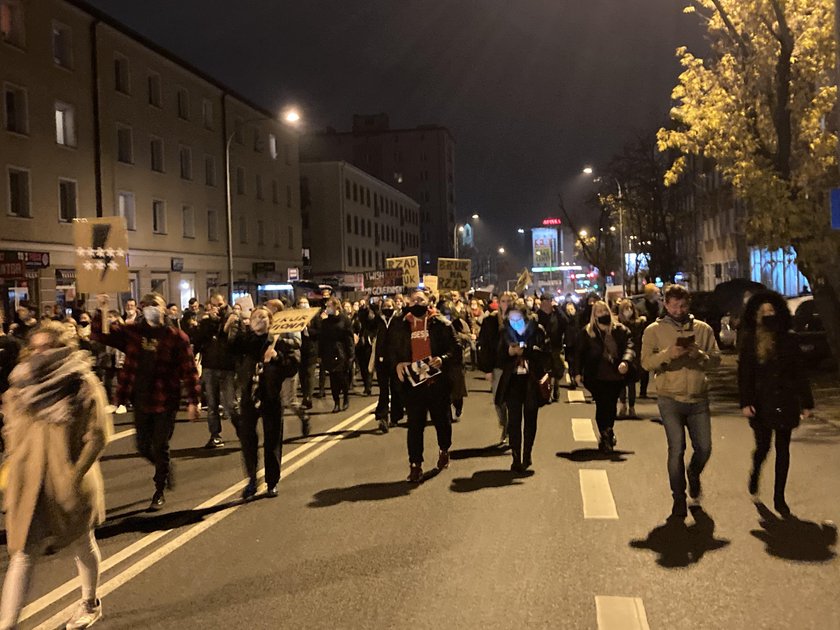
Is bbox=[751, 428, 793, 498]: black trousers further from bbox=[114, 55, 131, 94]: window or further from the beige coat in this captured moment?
bbox=[114, 55, 131, 94]: window

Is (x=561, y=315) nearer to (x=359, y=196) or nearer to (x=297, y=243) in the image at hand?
(x=297, y=243)

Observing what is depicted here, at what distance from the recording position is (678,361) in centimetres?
695

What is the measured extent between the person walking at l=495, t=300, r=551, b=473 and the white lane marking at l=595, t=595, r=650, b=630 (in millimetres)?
3742

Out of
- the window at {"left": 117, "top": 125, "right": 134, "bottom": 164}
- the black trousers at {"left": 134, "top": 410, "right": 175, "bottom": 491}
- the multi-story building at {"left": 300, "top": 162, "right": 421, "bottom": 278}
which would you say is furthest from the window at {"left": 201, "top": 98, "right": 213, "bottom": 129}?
the black trousers at {"left": 134, "top": 410, "right": 175, "bottom": 491}

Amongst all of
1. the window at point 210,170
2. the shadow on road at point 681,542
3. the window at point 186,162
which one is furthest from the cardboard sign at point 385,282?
the shadow on road at point 681,542

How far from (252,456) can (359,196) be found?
65.1 meters

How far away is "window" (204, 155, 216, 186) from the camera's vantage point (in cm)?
4175

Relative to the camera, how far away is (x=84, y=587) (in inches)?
190

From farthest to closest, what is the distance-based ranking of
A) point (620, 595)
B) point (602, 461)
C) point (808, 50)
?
point (808, 50), point (602, 461), point (620, 595)

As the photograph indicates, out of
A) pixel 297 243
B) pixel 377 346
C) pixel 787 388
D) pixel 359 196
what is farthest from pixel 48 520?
pixel 359 196

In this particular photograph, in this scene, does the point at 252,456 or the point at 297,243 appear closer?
the point at 252,456

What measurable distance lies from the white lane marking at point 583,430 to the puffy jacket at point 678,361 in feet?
12.8

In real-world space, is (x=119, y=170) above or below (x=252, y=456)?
above

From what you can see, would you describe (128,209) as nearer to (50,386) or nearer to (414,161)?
(50,386)
